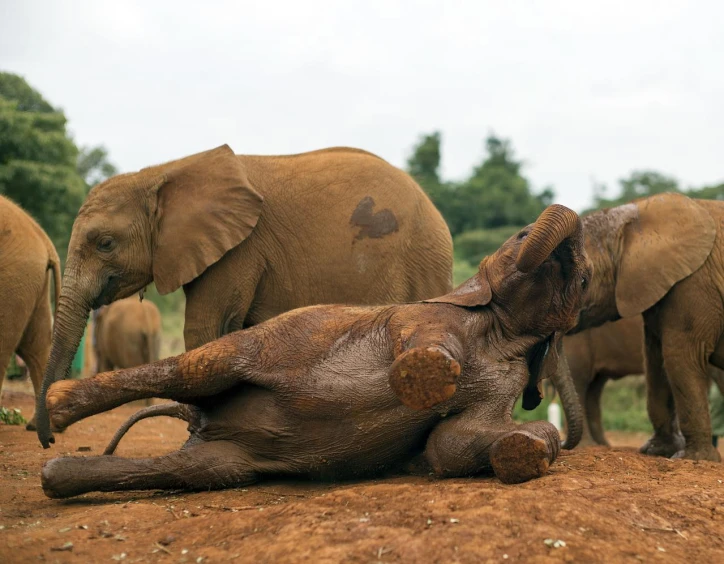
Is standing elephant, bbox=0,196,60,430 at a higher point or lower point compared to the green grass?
higher

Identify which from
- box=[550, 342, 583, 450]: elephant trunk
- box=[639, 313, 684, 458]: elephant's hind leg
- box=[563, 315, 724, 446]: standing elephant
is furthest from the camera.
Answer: box=[563, 315, 724, 446]: standing elephant

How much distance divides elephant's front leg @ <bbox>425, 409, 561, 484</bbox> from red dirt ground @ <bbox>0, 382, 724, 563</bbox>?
0.10 m

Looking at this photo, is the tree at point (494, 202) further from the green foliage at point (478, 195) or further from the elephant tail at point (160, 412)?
the elephant tail at point (160, 412)

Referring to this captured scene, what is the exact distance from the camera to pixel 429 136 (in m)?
40.4

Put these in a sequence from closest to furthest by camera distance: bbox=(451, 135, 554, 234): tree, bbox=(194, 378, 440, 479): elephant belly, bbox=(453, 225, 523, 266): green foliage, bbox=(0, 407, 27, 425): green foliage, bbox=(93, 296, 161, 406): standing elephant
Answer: bbox=(194, 378, 440, 479): elephant belly → bbox=(0, 407, 27, 425): green foliage → bbox=(93, 296, 161, 406): standing elephant → bbox=(453, 225, 523, 266): green foliage → bbox=(451, 135, 554, 234): tree

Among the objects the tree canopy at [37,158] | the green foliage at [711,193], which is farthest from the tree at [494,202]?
the tree canopy at [37,158]

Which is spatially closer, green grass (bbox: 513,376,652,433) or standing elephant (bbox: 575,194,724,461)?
standing elephant (bbox: 575,194,724,461)

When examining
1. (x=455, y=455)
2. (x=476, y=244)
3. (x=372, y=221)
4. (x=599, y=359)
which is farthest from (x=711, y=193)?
(x=455, y=455)

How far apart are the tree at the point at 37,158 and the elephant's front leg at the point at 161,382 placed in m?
11.2

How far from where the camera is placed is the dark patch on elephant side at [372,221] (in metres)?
7.49

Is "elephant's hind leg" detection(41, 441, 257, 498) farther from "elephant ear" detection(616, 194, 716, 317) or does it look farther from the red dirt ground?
"elephant ear" detection(616, 194, 716, 317)

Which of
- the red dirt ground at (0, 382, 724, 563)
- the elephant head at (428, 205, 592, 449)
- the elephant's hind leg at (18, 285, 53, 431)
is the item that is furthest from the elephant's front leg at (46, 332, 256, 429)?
the elephant's hind leg at (18, 285, 53, 431)

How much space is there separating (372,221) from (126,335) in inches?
406

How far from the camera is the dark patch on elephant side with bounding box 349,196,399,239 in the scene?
7.49 meters
